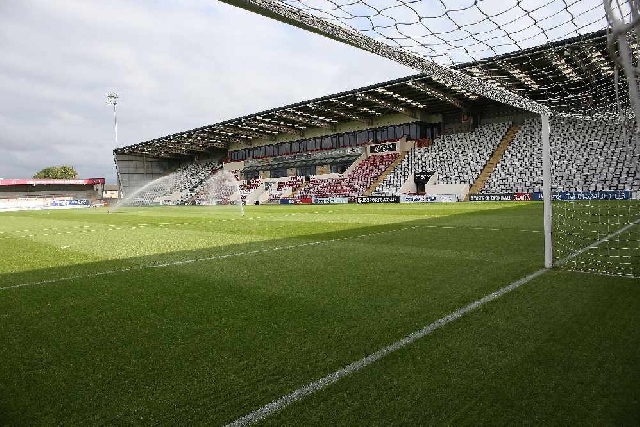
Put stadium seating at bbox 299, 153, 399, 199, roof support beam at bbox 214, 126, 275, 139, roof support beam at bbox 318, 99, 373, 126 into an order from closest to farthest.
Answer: roof support beam at bbox 318, 99, 373, 126, stadium seating at bbox 299, 153, 399, 199, roof support beam at bbox 214, 126, 275, 139

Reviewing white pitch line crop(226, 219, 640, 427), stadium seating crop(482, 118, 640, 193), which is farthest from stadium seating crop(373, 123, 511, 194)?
white pitch line crop(226, 219, 640, 427)

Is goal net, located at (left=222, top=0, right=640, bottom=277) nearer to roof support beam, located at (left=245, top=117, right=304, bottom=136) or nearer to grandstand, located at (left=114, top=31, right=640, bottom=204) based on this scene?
grandstand, located at (left=114, top=31, right=640, bottom=204)

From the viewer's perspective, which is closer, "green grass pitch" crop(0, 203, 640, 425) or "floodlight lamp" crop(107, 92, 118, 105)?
"green grass pitch" crop(0, 203, 640, 425)

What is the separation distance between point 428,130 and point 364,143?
266 inches

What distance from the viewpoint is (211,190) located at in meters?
53.5

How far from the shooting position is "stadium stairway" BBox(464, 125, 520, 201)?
1155 inches

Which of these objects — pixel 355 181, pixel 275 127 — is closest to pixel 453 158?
pixel 355 181

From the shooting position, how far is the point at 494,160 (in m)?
30.7

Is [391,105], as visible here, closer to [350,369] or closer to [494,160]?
[494,160]

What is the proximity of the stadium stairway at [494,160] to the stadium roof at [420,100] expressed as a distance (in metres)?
3.18

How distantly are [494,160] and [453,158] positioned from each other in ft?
11.2

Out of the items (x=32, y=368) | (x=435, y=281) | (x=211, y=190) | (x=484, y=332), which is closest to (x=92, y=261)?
(x=32, y=368)

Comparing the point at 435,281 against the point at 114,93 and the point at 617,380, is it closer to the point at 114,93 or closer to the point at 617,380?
the point at 617,380

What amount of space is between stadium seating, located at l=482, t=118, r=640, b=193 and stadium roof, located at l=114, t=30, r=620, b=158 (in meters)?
5.43
